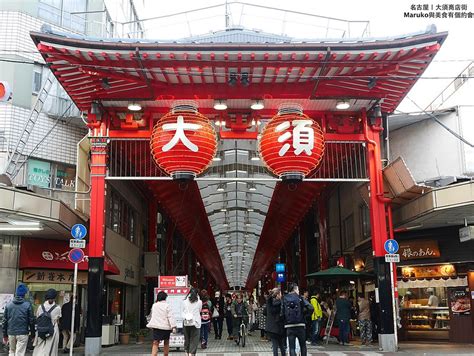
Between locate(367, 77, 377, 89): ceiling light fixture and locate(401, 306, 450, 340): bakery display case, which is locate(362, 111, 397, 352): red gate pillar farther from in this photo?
locate(401, 306, 450, 340): bakery display case

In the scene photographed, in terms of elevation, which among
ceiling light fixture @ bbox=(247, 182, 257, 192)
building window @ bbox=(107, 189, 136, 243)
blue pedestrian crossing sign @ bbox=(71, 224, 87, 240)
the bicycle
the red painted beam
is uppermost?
ceiling light fixture @ bbox=(247, 182, 257, 192)

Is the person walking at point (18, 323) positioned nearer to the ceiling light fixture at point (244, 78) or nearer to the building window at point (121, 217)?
the ceiling light fixture at point (244, 78)

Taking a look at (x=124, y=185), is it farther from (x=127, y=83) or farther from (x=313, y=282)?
(x=313, y=282)

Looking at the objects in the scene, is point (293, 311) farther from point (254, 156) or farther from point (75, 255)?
point (254, 156)

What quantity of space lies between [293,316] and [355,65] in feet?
22.5

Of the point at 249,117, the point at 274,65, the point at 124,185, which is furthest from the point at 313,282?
the point at 274,65

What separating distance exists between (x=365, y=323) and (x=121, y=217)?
1054 cm

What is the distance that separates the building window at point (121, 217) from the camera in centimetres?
2075

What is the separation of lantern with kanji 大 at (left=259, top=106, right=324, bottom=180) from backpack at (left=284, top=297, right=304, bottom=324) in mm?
3073

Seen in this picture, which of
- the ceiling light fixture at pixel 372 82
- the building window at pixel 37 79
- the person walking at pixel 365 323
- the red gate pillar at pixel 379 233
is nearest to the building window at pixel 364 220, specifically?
the person walking at pixel 365 323

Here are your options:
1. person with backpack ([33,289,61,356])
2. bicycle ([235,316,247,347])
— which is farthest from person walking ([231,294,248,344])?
person with backpack ([33,289,61,356])

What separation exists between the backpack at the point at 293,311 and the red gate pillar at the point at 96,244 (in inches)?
239

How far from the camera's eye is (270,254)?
4528cm

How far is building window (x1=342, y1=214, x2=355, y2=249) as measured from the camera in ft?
74.8
